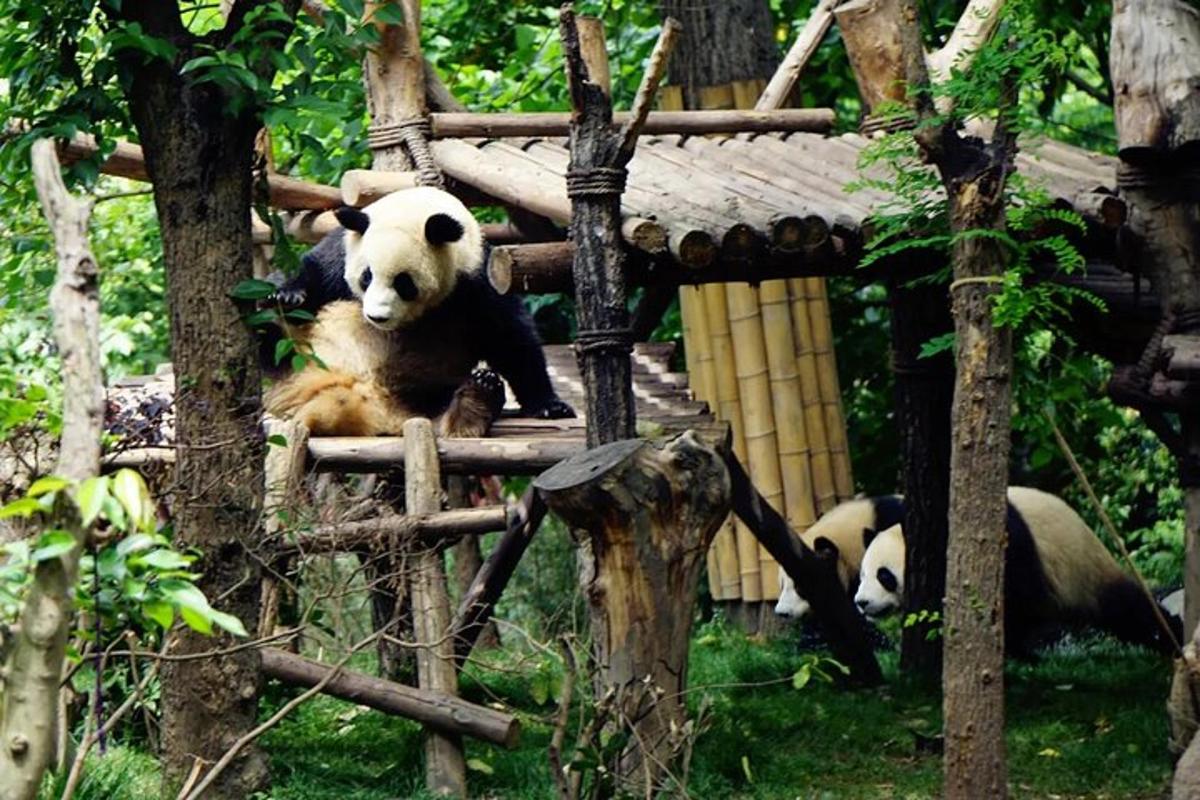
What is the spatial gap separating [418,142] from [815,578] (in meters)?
2.28

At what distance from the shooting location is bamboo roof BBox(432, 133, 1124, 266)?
17.4ft

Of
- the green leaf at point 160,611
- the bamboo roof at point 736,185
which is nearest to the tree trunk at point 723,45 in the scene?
the bamboo roof at point 736,185

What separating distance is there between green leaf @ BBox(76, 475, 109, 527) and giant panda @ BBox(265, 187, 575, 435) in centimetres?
387

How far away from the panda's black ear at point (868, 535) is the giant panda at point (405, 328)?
2048 millimetres

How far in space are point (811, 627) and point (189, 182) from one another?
4.27 metres

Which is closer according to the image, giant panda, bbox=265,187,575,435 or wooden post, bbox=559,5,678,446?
wooden post, bbox=559,5,678,446

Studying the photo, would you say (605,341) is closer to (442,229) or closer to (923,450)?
(442,229)

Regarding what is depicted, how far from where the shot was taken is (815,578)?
635cm

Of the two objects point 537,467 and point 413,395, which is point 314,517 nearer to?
point 537,467

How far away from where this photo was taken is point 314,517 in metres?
5.09

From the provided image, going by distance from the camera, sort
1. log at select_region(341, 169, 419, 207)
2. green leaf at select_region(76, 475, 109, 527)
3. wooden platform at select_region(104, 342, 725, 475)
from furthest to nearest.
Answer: log at select_region(341, 169, 419, 207) < wooden platform at select_region(104, 342, 725, 475) < green leaf at select_region(76, 475, 109, 527)

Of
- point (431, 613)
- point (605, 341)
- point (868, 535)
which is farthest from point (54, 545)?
point (868, 535)

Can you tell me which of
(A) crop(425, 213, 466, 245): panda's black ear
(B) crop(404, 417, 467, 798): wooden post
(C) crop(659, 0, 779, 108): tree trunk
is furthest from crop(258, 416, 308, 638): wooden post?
(C) crop(659, 0, 779, 108): tree trunk

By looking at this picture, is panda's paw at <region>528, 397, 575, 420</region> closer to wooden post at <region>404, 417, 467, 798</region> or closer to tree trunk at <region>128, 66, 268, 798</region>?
wooden post at <region>404, 417, 467, 798</region>
